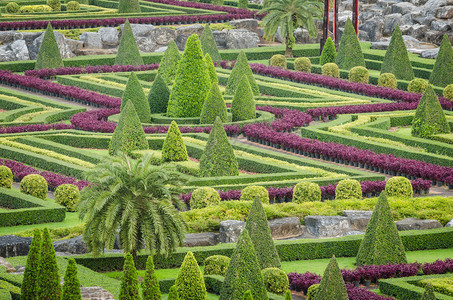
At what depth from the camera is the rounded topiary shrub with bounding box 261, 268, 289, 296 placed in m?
20.4

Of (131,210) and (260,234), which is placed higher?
(131,210)

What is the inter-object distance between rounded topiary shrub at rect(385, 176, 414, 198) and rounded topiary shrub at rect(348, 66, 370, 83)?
20.9m

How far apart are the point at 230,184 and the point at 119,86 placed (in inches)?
734

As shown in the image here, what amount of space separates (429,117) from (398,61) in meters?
13.1

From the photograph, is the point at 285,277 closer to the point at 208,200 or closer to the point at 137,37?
the point at 208,200

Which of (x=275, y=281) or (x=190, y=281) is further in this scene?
(x=275, y=281)

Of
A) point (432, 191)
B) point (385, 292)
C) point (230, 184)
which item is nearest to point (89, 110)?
point (230, 184)

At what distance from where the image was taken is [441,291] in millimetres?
20188

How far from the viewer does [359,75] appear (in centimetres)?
4912

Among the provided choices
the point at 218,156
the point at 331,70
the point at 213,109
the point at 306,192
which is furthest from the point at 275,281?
the point at 331,70

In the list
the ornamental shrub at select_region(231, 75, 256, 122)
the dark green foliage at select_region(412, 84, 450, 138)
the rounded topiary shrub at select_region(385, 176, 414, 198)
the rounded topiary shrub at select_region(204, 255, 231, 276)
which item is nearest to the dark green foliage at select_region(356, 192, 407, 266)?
the rounded topiary shrub at select_region(204, 255, 231, 276)


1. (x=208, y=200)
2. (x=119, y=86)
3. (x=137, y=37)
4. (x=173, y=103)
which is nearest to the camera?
(x=208, y=200)

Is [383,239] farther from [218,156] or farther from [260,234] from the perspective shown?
[218,156]

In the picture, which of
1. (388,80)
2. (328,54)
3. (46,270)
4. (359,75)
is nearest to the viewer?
(46,270)
